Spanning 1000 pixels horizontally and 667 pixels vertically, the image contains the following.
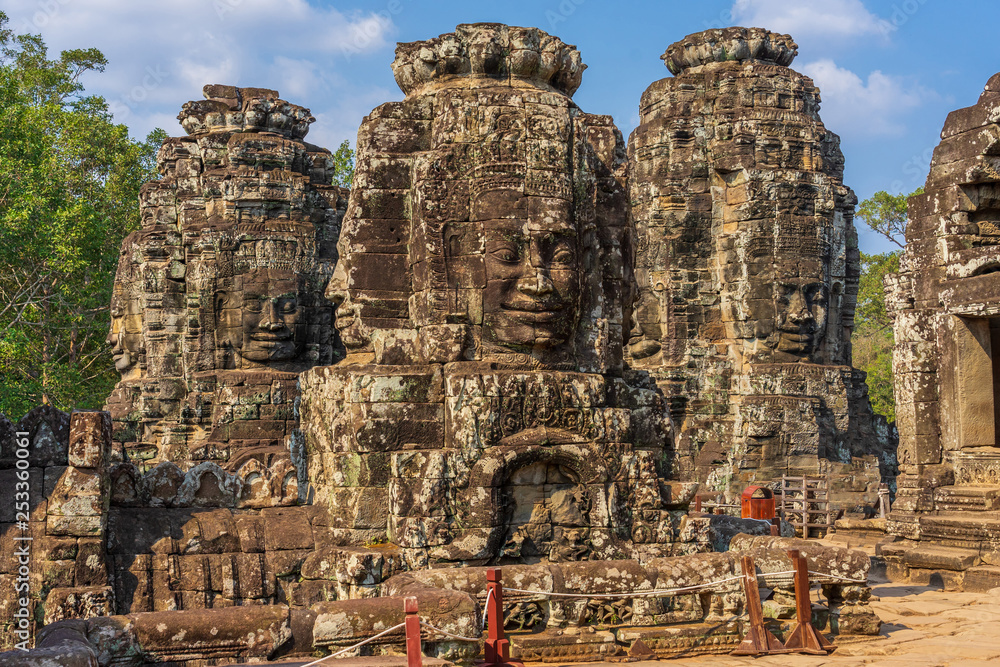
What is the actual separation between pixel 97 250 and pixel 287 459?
18794 millimetres

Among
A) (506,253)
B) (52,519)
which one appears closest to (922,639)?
(506,253)

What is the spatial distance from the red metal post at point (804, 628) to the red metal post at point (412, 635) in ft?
11.5

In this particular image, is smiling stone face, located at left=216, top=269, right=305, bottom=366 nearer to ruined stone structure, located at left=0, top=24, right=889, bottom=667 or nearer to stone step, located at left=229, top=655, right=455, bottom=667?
A: ruined stone structure, located at left=0, top=24, right=889, bottom=667

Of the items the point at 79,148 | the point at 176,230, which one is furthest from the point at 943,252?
the point at 79,148

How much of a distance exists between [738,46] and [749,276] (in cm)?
474

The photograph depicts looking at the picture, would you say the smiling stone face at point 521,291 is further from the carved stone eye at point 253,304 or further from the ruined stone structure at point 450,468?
the carved stone eye at point 253,304

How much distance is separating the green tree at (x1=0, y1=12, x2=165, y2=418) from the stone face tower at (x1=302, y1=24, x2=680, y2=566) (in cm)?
1374

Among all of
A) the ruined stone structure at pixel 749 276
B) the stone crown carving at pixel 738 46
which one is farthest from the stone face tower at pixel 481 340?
the stone crown carving at pixel 738 46

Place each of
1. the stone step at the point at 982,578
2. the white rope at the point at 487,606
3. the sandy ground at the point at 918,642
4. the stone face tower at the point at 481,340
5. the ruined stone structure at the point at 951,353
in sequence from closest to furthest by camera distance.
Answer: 1. the white rope at the point at 487,606
2. the sandy ground at the point at 918,642
3. the stone face tower at the point at 481,340
4. the stone step at the point at 982,578
5. the ruined stone structure at the point at 951,353

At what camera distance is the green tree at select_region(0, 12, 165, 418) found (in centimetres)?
2311

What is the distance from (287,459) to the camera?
10.2 m

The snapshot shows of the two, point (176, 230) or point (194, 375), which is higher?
point (176, 230)

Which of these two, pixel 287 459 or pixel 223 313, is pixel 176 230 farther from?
pixel 287 459

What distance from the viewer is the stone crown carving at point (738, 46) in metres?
21.0
